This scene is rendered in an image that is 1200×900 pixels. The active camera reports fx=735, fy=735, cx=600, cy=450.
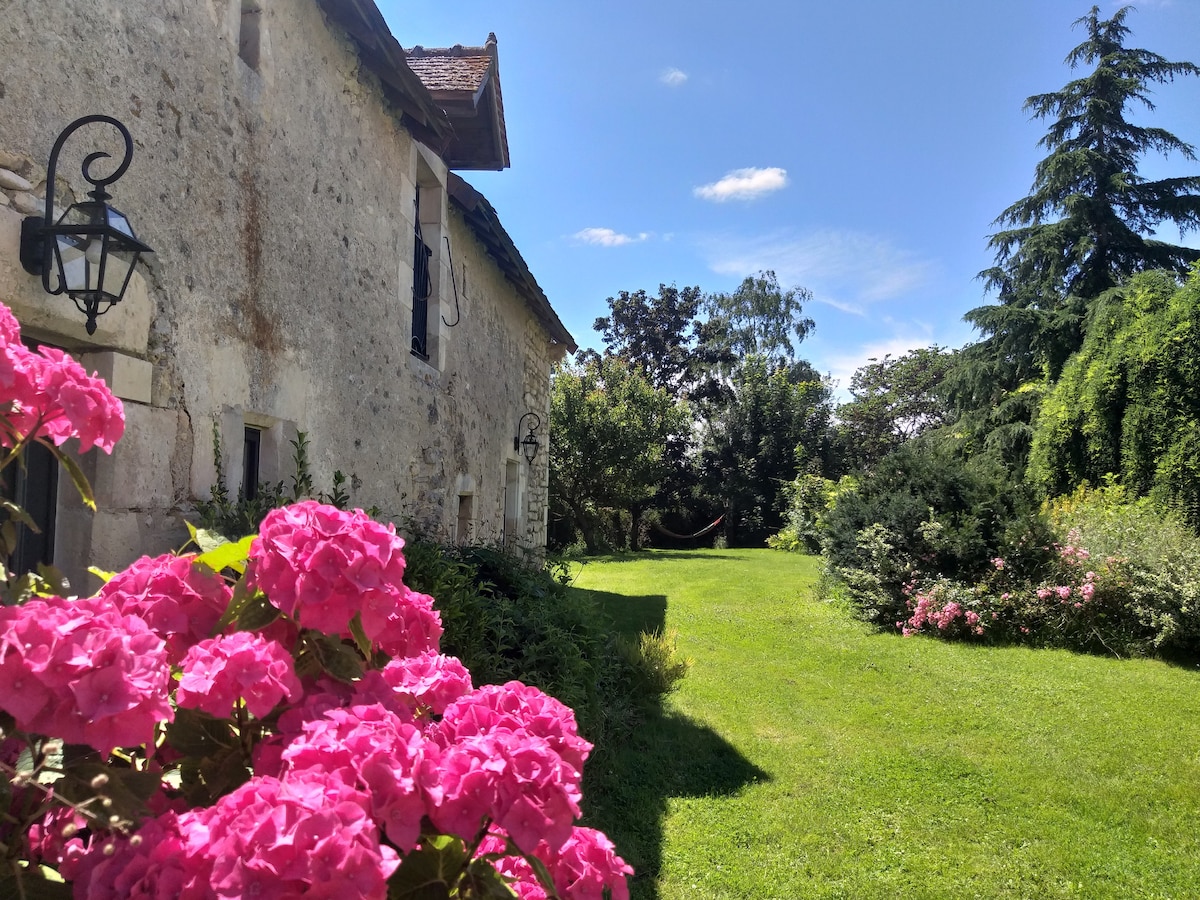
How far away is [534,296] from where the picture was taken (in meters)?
9.29

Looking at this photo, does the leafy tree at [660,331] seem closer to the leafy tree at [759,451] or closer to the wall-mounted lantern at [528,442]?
the leafy tree at [759,451]

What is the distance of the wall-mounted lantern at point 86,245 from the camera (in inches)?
96.6

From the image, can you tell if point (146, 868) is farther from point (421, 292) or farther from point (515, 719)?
point (421, 292)

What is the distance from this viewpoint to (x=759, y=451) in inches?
1049

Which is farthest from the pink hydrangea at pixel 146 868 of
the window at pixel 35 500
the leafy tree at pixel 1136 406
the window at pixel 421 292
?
the leafy tree at pixel 1136 406

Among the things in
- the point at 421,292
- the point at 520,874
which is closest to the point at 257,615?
the point at 520,874

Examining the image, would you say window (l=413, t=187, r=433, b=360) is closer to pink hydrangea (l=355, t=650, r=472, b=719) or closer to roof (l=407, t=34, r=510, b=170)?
roof (l=407, t=34, r=510, b=170)

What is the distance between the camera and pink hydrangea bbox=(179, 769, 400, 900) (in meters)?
0.77

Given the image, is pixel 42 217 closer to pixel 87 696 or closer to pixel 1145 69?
pixel 87 696

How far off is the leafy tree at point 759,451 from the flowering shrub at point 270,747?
2544cm

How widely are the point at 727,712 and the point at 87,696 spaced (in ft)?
19.4

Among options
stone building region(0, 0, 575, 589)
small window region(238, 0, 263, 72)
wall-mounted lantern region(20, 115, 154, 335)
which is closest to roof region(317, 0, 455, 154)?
stone building region(0, 0, 575, 589)

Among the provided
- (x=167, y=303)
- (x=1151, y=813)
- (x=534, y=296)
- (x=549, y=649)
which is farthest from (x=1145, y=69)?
(x=167, y=303)

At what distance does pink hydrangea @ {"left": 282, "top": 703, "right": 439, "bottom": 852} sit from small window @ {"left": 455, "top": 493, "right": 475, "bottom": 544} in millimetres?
6652
